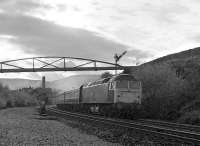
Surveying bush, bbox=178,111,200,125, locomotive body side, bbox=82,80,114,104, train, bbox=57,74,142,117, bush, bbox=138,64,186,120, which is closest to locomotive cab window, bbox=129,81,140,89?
train, bbox=57,74,142,117

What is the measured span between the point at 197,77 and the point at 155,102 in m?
5.37

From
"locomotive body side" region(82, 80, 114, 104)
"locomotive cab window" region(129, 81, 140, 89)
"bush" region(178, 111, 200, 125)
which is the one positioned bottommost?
"bush" region(178, 111, 200, 125)

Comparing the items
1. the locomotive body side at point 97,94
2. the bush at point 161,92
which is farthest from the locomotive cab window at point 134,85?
the bush at point 161,92

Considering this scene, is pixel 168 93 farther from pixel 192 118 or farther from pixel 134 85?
pixel 192 118

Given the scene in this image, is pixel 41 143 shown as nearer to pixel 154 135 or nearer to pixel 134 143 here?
pixel 134 143

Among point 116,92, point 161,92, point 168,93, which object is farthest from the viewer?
point 161,92

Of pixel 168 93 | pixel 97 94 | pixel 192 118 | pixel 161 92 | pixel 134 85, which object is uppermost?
pixel 134 85

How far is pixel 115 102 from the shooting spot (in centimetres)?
3056

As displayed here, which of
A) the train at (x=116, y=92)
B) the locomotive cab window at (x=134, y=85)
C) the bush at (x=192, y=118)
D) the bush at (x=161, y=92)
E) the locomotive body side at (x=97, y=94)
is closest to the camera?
the bush at (x=192, y=118)

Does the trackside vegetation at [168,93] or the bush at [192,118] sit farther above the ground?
the trackside vegetation at [168,93]

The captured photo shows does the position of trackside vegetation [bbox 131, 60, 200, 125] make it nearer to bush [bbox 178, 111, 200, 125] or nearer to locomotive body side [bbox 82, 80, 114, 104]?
Result: bush [bbox 178, 111, 200, 125]

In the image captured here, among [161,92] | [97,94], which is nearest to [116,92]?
[97,94]

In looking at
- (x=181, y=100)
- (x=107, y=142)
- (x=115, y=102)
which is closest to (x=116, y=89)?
(x=115, y=102)

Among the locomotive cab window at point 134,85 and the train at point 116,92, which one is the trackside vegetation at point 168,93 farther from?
the locomotive cab window at point 134,85
